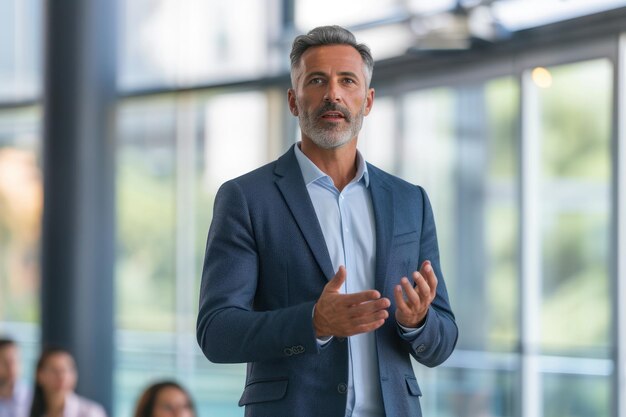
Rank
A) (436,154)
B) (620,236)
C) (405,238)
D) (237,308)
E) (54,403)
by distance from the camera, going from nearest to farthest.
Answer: (237,308), (405,238), (620,236), (54,403), (436,154)

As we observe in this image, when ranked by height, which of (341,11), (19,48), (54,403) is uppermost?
(19,48)

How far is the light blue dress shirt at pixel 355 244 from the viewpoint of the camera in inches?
73.4

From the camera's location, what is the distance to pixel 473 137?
623cm

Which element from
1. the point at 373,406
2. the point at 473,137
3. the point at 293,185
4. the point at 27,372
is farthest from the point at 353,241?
the point at 27,372

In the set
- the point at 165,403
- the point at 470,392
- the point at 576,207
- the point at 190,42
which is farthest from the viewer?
the point at 190,42

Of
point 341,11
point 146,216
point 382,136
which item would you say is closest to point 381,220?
point 382,136

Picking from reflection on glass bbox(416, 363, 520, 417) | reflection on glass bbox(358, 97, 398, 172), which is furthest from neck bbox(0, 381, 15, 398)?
reflection on glass bbox(358, 97, 398, 172)

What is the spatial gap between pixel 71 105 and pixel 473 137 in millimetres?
3172

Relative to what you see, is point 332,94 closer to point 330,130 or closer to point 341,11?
point 330,130

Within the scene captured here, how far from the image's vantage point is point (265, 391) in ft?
6.10

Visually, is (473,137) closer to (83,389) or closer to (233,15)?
(233,15)

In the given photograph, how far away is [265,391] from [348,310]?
295 mm

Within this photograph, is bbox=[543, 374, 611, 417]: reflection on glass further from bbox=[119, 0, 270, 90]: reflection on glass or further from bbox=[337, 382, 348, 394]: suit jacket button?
bbox=[337, 382, 348, 394]: suit jacket button

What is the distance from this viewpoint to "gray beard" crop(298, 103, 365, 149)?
1.88 meters
